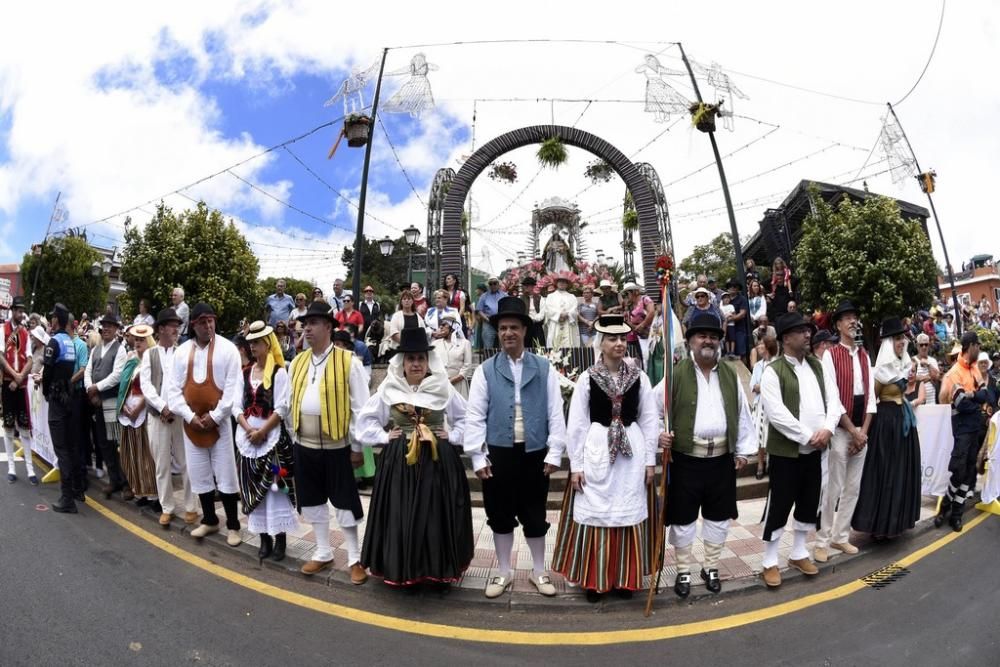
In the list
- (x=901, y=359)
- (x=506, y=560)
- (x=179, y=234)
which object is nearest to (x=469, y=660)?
(x=506, y=560)

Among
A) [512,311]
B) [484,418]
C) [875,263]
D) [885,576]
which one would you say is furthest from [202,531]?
[875,263]

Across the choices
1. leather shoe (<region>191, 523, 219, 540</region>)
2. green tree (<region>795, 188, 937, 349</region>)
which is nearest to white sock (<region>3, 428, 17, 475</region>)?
leather shoe (<region>191, 523, 219, 540</region>)

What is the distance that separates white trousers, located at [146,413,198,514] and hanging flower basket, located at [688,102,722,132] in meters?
12.9

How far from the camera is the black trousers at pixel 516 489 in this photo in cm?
417

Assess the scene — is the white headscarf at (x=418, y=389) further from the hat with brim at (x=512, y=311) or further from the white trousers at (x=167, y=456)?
the white trousers at (x=167, y=456)

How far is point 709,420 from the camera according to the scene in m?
4.16

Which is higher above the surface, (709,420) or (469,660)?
(709,420)

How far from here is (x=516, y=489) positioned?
4.22 meters

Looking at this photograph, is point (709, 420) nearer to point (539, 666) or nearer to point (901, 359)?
point (539, 666)

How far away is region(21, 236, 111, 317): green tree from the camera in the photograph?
38.0 meters

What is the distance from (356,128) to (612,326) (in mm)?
10539

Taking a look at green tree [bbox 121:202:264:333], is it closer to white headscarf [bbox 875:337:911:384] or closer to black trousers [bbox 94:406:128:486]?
black trousers [bbox 94:406:128:486]

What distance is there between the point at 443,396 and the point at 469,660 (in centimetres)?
166

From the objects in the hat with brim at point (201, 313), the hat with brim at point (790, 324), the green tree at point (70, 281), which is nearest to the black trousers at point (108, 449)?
the hat with brim at point (201, 313)
